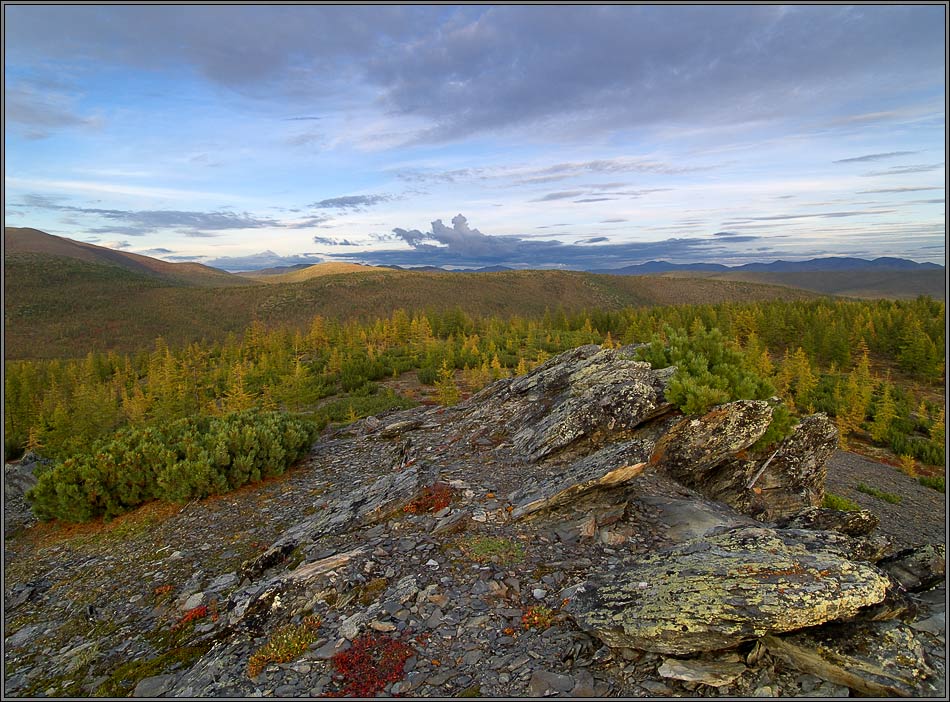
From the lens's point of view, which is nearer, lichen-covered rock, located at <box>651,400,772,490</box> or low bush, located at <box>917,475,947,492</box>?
lichen-covered rock, located at <box>651,400,772,490</box>

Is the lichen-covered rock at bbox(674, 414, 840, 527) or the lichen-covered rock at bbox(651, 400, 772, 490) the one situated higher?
the lichen-covered rock at bbox(651, 400, 772, 490)

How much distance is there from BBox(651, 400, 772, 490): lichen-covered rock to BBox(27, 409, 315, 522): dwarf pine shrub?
→ 37.0 ft

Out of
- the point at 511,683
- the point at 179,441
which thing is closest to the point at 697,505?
the point at 511,683

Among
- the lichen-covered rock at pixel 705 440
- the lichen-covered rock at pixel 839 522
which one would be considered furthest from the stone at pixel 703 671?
the lichen-covered rock at pixel 705 440

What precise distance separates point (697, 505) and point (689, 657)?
4.54 metres

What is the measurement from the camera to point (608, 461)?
30.9 ft

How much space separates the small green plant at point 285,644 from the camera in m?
6.16

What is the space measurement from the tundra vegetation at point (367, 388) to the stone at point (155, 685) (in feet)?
23.4

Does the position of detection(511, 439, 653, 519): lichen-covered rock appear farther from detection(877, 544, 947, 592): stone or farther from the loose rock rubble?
detection(877, 544, 947, 592): stone

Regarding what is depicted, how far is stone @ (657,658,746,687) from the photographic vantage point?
5.02m

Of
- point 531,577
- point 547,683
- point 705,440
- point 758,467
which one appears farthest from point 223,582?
point 758,467

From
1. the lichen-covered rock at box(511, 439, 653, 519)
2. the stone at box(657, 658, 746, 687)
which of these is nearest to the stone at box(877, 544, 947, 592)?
the stone at box(657, 658, 746, 687)

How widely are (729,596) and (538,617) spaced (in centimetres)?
251

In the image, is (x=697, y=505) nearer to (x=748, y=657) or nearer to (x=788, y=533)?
(x=788, y=533)
